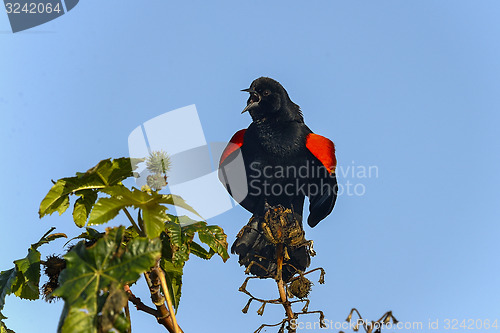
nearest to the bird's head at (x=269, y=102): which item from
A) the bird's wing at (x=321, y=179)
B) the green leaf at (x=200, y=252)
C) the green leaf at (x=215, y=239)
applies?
the bird's wing at (x=321, y=179)

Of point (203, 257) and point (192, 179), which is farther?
point (192, 179)

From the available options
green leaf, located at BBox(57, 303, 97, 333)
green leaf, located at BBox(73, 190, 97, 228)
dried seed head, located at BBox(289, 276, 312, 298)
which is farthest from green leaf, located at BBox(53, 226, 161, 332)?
dried seed head, located at BBox(289, 276, 312, 298)

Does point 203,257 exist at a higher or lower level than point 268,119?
lower

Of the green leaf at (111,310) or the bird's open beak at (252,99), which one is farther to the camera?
the bird's open beak at (252,99)

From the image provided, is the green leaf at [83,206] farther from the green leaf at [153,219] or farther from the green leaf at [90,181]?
the green leaf at [153,219]

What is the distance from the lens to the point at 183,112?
4066mm

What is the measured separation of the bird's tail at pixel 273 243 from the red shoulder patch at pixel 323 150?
3.94ft

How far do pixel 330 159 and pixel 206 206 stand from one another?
64.9 inches

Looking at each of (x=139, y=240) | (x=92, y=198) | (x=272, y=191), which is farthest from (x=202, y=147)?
(x=139, y=240)

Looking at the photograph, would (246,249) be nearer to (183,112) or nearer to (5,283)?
(183,112)

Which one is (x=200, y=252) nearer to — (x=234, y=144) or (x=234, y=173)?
(x=234, y=173)

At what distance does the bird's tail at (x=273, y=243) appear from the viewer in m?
3.81

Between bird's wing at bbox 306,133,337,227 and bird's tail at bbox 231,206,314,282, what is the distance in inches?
38.9

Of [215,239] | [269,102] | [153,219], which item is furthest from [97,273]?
[269,102]
